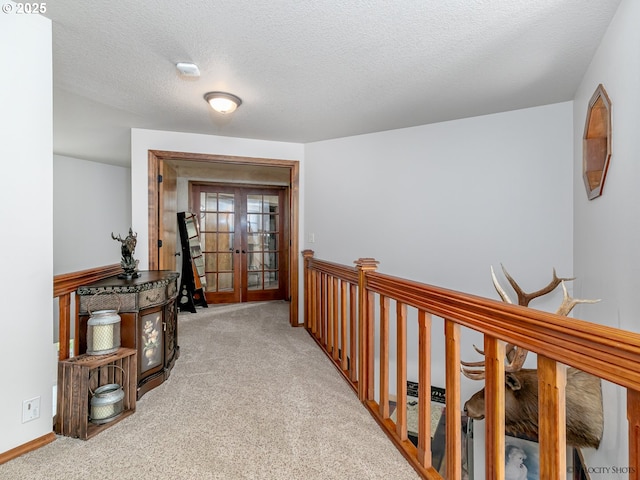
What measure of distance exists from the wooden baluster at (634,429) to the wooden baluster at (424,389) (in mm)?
740

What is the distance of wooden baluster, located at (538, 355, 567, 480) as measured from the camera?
0.86 metres

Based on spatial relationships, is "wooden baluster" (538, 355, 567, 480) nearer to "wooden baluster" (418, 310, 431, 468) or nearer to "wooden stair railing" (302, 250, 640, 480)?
"wooden stair railing" (302, 250, 640, 480)

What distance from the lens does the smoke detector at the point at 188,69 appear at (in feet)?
6.71

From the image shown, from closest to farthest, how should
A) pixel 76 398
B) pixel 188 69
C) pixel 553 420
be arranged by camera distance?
1. pixel 553 420
2. pixel 76 398
3. pixel 188 69

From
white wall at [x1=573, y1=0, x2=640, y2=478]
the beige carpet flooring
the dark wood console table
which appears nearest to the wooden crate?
the beige carpet flooring

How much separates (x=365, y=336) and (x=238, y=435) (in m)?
0.93

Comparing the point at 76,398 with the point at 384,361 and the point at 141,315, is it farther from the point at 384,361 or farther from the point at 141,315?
the point at 384,361

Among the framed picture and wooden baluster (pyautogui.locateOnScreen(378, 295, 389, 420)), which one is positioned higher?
wooden baluster (pyautogui.locateOnScreen(378, 295, 389, 420))

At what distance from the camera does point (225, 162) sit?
3633 millimetres

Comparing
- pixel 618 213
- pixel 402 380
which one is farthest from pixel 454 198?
pixel 402 380

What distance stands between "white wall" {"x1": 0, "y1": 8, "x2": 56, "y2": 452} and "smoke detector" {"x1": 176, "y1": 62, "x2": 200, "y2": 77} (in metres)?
0.66

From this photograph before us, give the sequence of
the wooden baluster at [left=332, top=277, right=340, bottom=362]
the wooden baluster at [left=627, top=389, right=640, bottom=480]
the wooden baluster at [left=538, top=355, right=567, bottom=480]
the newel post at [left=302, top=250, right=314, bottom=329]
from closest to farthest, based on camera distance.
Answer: the wooden baluster at [left=627, top=389, right=640, bottom=480] → the wooden baluster at [left=538, top=355, right=567, bottom=480] → the wooden baluster at [left=332, top=277, right=340, bottom=362] → the newel post at [left=302, top=250, right=314, bottom=329]

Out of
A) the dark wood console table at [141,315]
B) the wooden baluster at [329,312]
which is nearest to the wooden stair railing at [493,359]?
the wooden baluster at [329,312]

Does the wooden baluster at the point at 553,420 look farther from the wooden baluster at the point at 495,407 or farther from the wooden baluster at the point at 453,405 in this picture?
the wooden baluster at the point at 453,405
